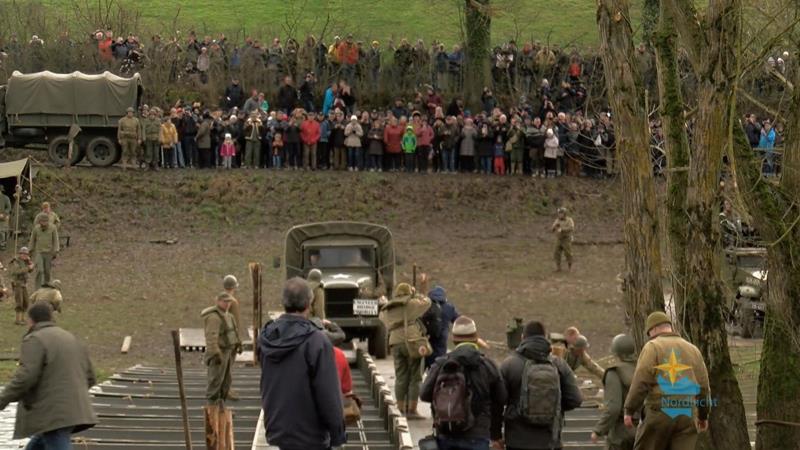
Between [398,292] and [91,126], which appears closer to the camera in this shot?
[398,292]

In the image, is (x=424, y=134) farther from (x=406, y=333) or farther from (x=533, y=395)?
(x=533, y=395)

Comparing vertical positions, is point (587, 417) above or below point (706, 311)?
below

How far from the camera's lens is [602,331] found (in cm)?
3191

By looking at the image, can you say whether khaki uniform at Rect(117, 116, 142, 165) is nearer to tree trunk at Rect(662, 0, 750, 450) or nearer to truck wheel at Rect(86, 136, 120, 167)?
truck wheel at Rect(86, 136, 120, 167)

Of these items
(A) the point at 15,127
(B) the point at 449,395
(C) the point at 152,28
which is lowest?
(B) the point at 449,395

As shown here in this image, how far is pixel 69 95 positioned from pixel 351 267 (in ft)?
54.3

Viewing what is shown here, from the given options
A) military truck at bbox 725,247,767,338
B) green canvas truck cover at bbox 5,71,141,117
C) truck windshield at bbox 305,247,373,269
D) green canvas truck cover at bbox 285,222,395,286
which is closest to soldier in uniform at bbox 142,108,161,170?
green canvas truck cover at bbox 5,71,141,117

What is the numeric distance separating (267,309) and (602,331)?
6.54 metres

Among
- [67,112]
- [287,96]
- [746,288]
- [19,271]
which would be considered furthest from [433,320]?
[287,96]

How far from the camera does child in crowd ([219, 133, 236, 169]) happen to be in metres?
43.5

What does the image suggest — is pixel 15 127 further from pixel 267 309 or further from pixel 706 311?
pixel 706 311

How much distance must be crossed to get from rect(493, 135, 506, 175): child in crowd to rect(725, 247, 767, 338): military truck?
13.3 meters

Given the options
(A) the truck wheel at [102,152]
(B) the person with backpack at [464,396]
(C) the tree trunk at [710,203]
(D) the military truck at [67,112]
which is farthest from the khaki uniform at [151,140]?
(B) the person with backpack at [464,396]

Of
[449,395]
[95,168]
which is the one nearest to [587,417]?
[449,395]
